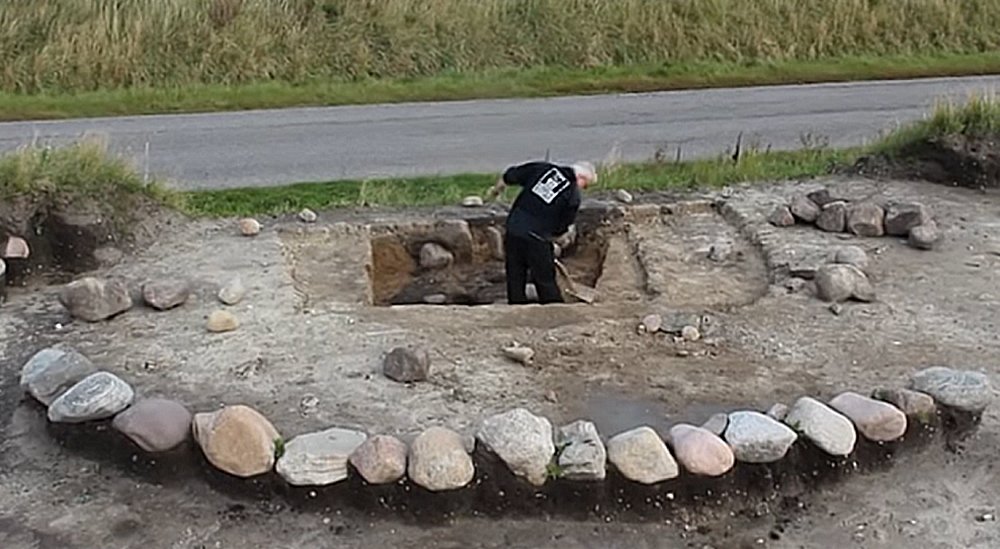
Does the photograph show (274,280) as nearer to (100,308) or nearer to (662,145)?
(100,308)

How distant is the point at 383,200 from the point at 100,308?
11.8 ft

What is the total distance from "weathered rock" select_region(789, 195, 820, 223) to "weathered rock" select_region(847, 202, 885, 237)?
0.85 feet

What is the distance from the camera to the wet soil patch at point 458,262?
10.2m

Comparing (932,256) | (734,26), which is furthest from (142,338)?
(734,26)

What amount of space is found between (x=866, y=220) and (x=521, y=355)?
3610 mm

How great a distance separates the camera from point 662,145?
14453 mm

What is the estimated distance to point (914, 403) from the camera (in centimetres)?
669

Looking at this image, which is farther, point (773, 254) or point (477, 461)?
point (773, 254)

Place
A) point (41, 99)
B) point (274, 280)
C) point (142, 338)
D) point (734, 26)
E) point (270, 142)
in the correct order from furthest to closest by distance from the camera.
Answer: point (734, 26) → point (41, 99) → point (270, 142) → point (274, 280) → point (142, 338)

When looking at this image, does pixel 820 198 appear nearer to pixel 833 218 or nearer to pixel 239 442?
pixel 833 218

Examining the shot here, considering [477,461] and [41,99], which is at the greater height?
[477,461]

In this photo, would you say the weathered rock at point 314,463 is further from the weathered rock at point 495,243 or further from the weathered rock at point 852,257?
the weathered rock at point 495,243

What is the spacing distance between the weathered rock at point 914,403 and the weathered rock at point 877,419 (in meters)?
0.11

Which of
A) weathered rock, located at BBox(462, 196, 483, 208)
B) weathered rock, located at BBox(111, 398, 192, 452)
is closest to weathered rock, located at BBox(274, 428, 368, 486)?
weathered rock, located at BBox(111, 398, 192, 452)
